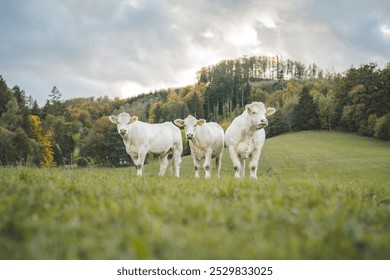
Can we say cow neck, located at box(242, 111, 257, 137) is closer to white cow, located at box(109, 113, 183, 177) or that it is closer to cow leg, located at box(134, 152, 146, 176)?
white cow, located at box(109, 113, 183, 177)

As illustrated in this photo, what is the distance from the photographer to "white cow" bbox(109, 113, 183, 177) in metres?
12.7

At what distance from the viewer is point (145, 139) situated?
13055 millimetres

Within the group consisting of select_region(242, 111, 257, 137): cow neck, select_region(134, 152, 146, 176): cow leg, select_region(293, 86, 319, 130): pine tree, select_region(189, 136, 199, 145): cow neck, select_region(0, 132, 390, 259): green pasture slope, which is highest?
select_region(293, 86, 319, 130): pine tree

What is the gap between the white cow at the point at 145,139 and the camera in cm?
1267

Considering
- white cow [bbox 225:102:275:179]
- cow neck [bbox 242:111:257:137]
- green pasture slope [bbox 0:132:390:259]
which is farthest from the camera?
cow neck [bbox 242:111:257:137]

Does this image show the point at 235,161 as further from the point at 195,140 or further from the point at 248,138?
the point at 195,140

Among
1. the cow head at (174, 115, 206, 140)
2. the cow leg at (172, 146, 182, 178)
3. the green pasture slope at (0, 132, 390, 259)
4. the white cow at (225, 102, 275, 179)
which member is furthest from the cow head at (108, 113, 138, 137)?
the green pasture slope at (0, 132, 390, 259)

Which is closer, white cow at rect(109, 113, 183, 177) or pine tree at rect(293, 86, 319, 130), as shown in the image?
white cow at rect(109, 113, 183, 177)

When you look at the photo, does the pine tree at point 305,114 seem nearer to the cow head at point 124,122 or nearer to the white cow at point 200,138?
the white cow at point 200,138

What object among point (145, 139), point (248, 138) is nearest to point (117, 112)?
point (145, 139)

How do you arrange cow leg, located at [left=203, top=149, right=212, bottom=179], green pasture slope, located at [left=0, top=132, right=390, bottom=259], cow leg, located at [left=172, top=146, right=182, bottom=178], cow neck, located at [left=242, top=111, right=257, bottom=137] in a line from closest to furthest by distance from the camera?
green pasture slope, located at [left=0, top=132, right=390, bottom=259] → cow neck, located at [left=242, top=111, right=257, bottom=137] → cow leg, located at [left=203, top=149, right=212, bottom=179] → cow leg, located at [left=172, top=146, right=182, bottom=178]

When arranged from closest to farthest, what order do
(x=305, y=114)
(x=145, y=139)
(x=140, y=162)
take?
1. (x=140, y=162)
2. (x=145, y=139)
3. (x=305, y=114)

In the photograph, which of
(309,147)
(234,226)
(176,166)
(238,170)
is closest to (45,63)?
(176,166)

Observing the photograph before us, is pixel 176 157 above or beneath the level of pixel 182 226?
beneath
